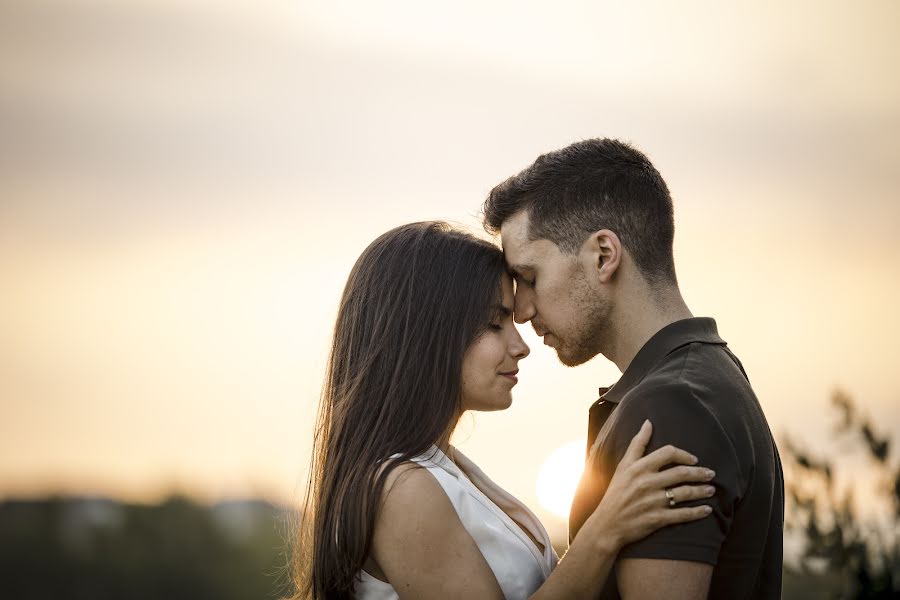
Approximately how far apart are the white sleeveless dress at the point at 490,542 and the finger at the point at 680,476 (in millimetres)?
942

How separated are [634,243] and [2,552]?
1849 cm

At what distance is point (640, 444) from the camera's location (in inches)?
123

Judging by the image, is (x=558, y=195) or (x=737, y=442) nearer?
(x=737, y=442)

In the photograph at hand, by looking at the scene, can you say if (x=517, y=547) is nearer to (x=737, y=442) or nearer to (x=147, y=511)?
(x=737, y=442)

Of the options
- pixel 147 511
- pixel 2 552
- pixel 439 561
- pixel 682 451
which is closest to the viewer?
pixel 682 451

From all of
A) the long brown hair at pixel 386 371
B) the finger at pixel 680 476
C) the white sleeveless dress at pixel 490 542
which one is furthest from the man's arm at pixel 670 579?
the long brown hair at pixel 386 371

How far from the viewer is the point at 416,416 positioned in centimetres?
396

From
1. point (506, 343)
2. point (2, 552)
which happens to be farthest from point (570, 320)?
point (2, 552)

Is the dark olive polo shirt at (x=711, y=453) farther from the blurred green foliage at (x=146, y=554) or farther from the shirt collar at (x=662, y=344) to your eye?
the blurred green foliage at (x=146, y=554)

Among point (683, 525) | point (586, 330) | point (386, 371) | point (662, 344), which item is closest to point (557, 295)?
point (586, 330)

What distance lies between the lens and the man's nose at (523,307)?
13.7 feet

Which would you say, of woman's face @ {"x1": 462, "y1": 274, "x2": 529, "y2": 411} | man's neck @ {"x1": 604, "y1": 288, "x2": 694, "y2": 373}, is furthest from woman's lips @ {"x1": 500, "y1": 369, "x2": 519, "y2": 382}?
man's neck @ {"x1": 604, "y1": 288, "x2": 694, "y2": 373}

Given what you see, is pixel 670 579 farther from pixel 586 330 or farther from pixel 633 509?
pixel 586 330

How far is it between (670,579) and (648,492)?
25cm
